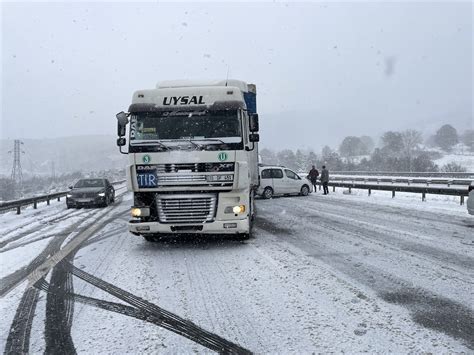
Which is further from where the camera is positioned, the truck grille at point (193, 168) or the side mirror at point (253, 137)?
the side mirror at point (253, 137)

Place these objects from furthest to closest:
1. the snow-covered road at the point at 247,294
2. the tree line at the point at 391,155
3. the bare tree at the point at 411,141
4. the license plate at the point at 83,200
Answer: the bare tree at the point at 411,141
the tree line at the point at 391,155
the license plate at the point at 83,200
the snow-covered road at the point at 247,294

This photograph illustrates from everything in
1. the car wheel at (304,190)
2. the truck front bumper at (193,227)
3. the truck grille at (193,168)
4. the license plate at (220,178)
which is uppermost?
the truck grille at (193,168)

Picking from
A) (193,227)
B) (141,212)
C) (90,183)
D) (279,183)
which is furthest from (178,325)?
(279,183)

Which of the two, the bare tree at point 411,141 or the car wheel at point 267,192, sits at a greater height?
the bare tree at point 411,141

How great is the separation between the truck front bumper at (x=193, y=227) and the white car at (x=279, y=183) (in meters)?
13.4

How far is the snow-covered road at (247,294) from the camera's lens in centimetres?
375

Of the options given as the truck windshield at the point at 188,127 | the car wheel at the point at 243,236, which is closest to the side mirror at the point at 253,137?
the truck windshield at the point at 188,127

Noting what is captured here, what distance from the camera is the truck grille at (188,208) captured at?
775cm

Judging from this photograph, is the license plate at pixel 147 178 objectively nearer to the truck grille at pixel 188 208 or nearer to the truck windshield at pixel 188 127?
the truck grille at pixel 188 208

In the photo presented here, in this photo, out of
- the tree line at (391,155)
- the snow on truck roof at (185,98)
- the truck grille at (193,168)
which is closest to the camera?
the truck grille at (193,168)

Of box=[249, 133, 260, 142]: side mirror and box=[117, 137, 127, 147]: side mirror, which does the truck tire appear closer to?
box=[249, 133, 260, 142]: side mirror

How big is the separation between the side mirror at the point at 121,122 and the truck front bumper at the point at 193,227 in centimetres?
194

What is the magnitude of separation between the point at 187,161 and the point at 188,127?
0.78 meters

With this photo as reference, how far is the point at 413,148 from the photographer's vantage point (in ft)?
279
